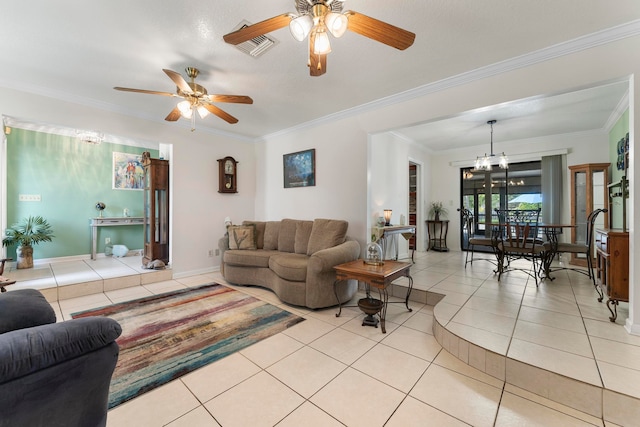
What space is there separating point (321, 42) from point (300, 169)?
2.91m

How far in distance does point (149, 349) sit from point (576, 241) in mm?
6537

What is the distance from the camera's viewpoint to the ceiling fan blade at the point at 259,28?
1.51 metres

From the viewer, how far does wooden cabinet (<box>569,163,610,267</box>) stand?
13.8 feet

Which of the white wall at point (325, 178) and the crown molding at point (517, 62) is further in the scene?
the white wall at point (325, 178)

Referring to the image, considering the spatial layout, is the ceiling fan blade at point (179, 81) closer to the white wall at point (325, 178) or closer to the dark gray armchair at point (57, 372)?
the dark gray armchair at point (57, 372)

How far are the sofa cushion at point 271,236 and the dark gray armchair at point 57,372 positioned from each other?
3.08m

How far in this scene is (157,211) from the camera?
434 cm

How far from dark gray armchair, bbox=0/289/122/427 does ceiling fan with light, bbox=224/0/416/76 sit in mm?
1643

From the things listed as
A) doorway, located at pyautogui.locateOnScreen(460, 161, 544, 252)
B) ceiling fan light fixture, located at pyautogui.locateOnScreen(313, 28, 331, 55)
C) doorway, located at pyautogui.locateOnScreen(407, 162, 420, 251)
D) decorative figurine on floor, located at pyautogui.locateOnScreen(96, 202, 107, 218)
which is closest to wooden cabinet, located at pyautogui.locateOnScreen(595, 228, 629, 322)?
ceiling fan light fixture, located at pyautogui.locateOnScreen(313, 28, 331, 55)

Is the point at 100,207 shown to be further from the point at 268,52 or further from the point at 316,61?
the point at 316,61

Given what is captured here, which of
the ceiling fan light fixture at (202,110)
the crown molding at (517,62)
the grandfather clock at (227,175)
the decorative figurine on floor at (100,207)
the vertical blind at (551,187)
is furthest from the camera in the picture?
the decorative figurine on floor at (100,207)

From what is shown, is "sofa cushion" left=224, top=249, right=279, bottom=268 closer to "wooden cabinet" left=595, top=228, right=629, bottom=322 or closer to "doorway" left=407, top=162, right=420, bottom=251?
"wooden cabinet" left=595, top=228, right=629, bottom=322

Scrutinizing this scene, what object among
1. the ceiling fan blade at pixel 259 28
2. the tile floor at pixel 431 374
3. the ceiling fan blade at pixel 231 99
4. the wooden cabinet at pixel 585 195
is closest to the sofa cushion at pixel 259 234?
Result: the tile floor at pixel 431 374

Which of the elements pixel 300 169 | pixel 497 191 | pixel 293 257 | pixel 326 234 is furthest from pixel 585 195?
pixel 293 257
